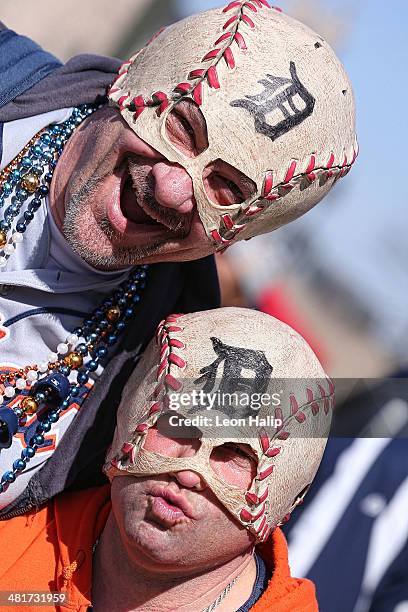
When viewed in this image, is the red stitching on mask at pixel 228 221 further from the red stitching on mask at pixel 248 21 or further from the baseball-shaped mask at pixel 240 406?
the red stitching on mask at pixel 248 21

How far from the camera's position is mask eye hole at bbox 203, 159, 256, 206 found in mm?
2057

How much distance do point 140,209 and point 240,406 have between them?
1.99 ft

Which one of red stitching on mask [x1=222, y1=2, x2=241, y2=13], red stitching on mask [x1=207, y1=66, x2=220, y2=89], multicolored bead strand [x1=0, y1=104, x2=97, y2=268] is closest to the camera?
red stitching on mask [x1=207, y1=66, x2=220, y2=89]

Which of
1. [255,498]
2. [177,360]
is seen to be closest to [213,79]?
[177,360]

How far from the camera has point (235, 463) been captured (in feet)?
6.43

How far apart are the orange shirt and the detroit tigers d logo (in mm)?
1042

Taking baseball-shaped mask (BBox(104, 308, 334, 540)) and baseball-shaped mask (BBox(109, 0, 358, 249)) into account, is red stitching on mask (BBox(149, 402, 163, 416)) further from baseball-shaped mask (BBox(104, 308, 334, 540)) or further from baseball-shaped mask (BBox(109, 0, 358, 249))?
baseball-shaped mask (BBox(109, 0, 358, 249))

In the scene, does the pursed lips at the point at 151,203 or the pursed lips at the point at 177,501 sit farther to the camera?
the pursed lips at the point at 151,203

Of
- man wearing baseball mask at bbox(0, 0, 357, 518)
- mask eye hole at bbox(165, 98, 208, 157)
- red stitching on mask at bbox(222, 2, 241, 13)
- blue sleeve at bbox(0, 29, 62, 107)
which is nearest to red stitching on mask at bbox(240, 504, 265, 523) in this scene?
man wearing baseball mask at bbox(0, 0, 357, 518)

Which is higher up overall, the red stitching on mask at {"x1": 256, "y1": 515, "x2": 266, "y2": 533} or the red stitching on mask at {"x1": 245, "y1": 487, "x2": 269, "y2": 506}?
the red stitching on mask at {"x1": 245, "y1": 487, "x2": 269, "y2": 506}

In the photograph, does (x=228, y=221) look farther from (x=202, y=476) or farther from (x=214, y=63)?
(x=202, y=476)

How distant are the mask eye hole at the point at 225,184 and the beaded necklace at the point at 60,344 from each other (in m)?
0.48

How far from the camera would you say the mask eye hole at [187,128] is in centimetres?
204

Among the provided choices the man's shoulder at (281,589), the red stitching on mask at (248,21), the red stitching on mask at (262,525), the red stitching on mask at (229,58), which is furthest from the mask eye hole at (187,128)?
the man's shoulder at (281,589)
